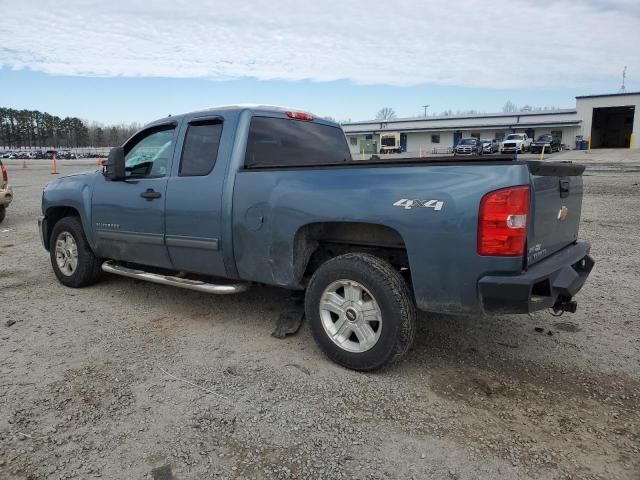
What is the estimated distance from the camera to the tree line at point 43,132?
123438mm

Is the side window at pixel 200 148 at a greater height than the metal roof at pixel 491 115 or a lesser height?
lesser

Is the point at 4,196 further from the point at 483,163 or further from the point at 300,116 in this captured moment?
the point at 483,163

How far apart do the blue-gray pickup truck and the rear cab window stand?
0.01 metres

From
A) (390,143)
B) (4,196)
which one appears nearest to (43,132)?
(390,143)

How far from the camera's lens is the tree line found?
12344 centimetres

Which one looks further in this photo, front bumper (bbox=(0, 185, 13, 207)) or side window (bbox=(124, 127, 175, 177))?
front bumper (bbox=(0, 185, 13, 207))

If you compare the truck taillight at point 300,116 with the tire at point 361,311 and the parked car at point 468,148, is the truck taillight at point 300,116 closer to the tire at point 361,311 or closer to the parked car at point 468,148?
the tire at point 361,311

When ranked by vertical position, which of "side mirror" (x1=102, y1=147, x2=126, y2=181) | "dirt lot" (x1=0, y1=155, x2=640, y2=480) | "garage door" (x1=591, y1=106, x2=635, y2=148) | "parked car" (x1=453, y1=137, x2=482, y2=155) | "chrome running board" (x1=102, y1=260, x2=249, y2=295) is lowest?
"dirt lot" (x1=0, y1=155, x2=640, y2=480)

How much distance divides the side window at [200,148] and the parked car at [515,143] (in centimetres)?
3878

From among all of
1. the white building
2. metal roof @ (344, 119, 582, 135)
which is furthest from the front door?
metal roof @ (344, 119, 582, 135)

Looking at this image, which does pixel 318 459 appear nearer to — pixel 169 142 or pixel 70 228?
pixel 169 142

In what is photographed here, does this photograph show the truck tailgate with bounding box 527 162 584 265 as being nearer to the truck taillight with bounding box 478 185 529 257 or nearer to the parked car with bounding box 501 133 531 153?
the truck taillight with bounding box 478 185 529 257

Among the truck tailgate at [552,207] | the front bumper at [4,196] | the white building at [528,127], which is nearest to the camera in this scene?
the truck tailgate at [552,207]

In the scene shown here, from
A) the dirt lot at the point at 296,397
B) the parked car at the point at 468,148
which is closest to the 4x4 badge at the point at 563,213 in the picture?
→ the dirt lot at the point at 296,397
